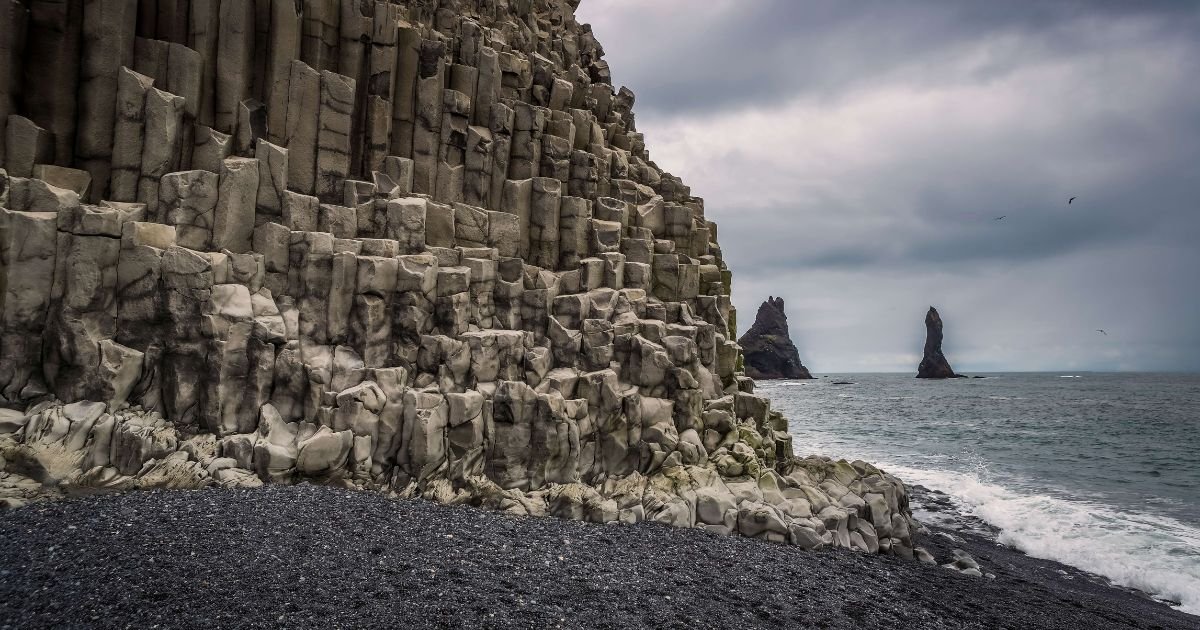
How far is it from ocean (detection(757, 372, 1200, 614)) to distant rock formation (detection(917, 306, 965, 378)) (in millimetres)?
86071

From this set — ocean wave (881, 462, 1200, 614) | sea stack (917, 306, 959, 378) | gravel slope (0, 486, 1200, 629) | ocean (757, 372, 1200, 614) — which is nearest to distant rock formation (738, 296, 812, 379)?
sea stack (917, 306, 959, 378)

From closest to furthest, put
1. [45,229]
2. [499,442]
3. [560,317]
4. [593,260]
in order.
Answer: [45,229] → [499,442] → [560,317] → [593,260]

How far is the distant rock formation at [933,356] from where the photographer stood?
148m

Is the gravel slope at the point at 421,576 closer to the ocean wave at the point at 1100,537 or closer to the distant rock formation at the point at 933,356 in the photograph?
the ocean wave at the point at 1100,537

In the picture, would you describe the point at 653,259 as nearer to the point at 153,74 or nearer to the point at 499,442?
the point at 499,442

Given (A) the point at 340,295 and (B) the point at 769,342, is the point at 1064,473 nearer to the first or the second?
(A) the point at 340,295

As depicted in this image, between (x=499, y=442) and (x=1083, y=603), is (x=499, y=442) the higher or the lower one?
the higher one

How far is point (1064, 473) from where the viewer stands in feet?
103

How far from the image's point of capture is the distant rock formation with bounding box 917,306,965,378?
14825 cm

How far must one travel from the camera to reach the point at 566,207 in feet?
71.9

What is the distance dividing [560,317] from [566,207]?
4.77m

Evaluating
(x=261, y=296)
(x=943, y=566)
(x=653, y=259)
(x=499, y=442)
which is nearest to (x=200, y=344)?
(x=261, y=296)

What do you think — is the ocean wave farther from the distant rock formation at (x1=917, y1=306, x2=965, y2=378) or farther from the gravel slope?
the distant rock formation at (x1=917, y1=306, x2=965, y2=378)

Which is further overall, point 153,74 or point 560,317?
point 560,317
